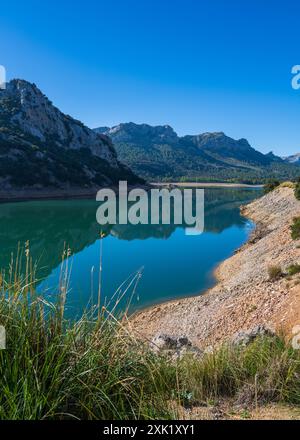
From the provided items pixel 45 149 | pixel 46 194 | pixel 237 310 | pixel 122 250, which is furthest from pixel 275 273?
pixel 45 149

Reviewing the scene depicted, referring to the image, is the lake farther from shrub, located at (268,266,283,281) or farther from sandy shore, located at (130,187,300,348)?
shrub, located at (268,266,283,281)

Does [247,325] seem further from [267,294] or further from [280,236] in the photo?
[280,236]

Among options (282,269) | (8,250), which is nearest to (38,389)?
(282,269)

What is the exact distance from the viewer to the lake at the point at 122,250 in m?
17.0

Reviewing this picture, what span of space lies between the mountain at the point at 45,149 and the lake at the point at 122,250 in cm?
1451

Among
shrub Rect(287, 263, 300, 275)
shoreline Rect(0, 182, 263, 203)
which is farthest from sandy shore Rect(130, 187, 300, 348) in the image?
shoreline Rect(0, 182, 263, 203)

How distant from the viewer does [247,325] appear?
408 inches

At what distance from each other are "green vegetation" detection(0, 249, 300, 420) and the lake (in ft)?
13.2

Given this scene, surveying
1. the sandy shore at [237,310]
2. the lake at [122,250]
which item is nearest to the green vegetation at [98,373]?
the sandy shore at [237,310]

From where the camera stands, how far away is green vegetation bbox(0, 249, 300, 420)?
284 cm

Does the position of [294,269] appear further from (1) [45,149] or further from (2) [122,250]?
(1) [45,149]

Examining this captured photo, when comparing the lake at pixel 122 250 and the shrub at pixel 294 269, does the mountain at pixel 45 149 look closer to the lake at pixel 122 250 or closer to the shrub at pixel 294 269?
the lake at pixel 122 250

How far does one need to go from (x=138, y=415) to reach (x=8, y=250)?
80.6 feet

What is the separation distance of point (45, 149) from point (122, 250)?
2386 inches
